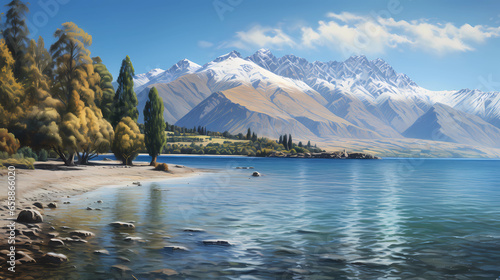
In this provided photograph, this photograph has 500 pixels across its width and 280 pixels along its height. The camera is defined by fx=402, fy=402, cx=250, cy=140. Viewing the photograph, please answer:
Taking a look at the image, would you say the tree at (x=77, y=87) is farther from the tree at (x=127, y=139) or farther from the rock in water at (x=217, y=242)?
the rock in water at (x=217, y=242)

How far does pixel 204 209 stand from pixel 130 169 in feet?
151

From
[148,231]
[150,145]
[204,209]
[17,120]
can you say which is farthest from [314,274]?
[150,145]

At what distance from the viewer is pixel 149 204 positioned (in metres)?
37.4

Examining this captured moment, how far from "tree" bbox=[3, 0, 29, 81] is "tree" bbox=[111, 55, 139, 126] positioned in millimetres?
24602

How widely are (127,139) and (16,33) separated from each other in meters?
27.4

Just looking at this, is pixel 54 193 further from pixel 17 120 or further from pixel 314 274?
pixel 314 274

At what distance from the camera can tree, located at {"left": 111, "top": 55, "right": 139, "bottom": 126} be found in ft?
277

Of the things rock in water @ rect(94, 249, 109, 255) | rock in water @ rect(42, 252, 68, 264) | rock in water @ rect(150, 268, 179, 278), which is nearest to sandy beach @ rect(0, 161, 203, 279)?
rock in water @ rect(42, 252, 68, 264)

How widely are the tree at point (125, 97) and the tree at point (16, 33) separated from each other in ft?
80.7

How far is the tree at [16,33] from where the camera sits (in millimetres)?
59031

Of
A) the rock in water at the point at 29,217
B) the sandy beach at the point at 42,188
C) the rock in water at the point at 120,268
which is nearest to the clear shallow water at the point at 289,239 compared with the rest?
the rock in water at the point at 120,268

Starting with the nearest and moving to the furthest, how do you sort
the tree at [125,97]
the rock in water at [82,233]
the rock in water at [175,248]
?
the rock in water at [175,248], the rock in water at [82,233], the tree at [125,97]

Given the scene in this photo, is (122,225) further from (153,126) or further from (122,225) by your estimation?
(153,126)

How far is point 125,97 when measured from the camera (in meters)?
84.9
